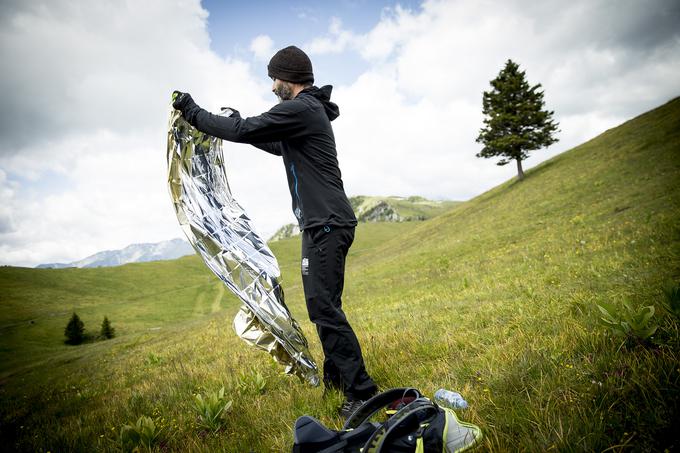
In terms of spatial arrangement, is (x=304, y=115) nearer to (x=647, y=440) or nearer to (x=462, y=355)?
(x=462, y=355)

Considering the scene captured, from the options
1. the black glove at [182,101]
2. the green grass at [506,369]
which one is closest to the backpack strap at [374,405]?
the green grass at [506,369]

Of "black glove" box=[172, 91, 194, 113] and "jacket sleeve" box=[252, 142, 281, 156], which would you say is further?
"jacket sleeve" box=[252, 142, 281, 156]

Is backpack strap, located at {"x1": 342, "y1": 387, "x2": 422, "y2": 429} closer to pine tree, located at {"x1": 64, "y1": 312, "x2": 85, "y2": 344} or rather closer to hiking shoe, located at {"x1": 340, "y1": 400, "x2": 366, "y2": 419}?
hiking shoe, located at {"x1": 340, "y1": 400, "x2": 366, "y2": 419}

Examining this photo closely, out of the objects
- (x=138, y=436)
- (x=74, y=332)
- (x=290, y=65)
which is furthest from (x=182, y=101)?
(x=74, y=332)

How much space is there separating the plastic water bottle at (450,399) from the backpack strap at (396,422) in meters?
0.62

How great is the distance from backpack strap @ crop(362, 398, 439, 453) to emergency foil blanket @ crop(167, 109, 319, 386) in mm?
2229

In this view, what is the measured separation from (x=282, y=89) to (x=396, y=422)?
3560 mm

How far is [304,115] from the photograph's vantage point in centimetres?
347

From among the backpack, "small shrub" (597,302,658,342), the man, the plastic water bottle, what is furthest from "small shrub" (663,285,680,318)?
the man

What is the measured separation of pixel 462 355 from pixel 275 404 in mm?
2239

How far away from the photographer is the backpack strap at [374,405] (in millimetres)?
2410

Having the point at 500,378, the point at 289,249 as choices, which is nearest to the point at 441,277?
the point at 500,378

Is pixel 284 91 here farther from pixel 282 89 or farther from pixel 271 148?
pixel 271 148

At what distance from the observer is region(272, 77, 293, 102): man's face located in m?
3.80
